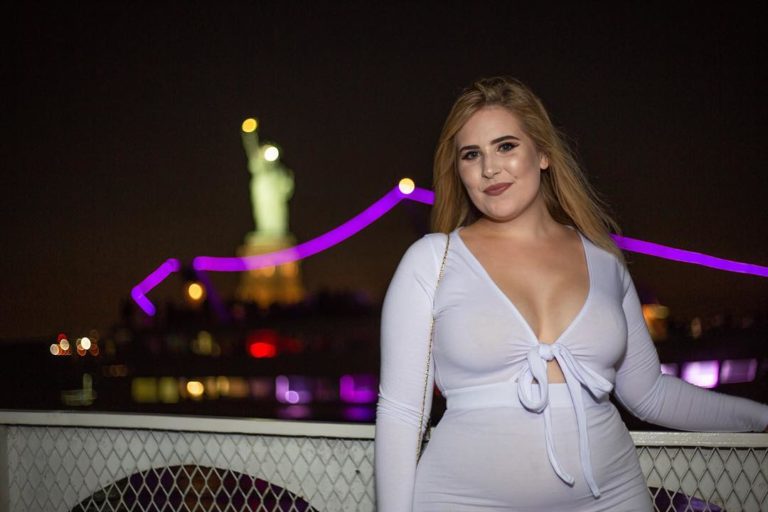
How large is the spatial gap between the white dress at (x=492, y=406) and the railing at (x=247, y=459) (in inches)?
21.2

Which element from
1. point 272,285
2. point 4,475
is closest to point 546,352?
point 4,475

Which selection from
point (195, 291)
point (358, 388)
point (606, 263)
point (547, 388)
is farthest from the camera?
point (195, 291)

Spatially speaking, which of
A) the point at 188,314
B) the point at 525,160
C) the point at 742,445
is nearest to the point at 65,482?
the point at 525,160

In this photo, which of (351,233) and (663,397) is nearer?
(663,397)

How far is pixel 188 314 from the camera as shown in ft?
230

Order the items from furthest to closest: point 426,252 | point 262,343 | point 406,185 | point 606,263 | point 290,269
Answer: point 262,343, point 290,269, point 406,185, point 606,263, point 426,252

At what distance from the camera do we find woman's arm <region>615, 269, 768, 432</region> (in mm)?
1892

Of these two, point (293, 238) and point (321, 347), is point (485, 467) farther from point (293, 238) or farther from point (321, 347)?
point (293, 238)

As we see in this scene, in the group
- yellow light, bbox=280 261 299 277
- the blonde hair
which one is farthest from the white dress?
yellow light, bbox=280 261 299 277

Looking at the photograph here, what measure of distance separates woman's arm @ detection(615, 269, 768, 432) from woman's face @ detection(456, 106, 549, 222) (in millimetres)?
332

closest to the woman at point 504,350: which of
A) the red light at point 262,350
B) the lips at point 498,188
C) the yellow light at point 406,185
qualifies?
the lips at point 498,188

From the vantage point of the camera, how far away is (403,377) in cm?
164

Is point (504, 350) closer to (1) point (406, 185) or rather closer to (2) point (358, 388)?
(1) point (406, 185)

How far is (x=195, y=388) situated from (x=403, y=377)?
6218cm
